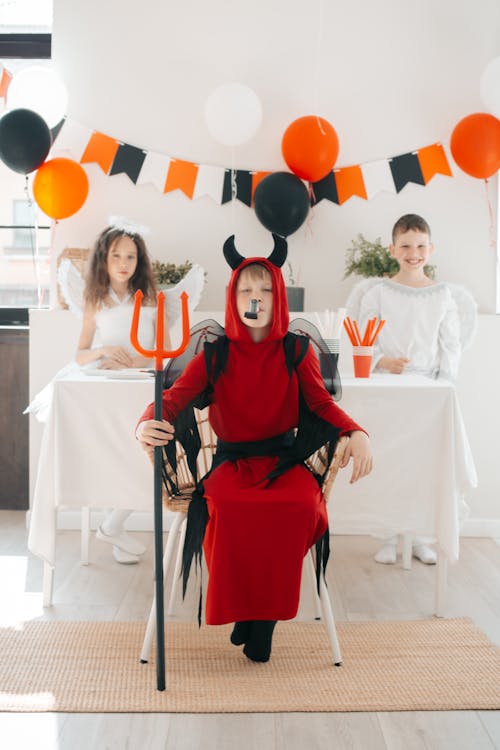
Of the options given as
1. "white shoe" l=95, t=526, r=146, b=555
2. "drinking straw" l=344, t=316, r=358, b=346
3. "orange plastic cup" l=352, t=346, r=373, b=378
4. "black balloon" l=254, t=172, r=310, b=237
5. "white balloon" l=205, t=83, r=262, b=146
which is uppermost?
"white balloon" l=205, t=83, r=262, b=146

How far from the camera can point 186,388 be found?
2.37 meters

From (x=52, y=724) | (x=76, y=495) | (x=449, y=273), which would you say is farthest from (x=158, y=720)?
(x=449, y=273)

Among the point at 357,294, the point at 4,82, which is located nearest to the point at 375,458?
the point at 357,294

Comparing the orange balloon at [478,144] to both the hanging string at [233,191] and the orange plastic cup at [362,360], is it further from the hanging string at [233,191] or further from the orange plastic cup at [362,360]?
the orange plastic cup at [362,360]

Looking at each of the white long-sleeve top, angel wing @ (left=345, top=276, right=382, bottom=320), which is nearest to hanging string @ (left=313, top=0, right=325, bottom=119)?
angel wing @ (left=345, top=276, right=382, bottom=320)

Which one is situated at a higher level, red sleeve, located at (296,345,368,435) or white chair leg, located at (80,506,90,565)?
red sleeve, located at (296,345,368,435)

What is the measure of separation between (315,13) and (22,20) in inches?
53.3

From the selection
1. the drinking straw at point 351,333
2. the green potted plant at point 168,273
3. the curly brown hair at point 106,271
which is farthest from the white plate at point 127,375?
the green potted plant at point 168,273

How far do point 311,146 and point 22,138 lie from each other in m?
1.12

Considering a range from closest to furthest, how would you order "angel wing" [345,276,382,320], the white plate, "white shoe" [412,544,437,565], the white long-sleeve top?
the white plate < "white shoe" [412,544,437,565] < the white long-sleeve top < "angel wing" [345,276,382,320]

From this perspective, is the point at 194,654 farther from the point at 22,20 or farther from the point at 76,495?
the point at 22,20

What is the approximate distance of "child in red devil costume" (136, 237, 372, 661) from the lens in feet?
7.09

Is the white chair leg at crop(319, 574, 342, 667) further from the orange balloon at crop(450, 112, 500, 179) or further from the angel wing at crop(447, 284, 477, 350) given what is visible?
the orange balloon at crop(450, 112, 500, 179)

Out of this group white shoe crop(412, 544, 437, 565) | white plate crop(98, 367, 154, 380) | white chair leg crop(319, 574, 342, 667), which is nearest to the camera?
white chair leg crop(319, 574, 342, 667)
